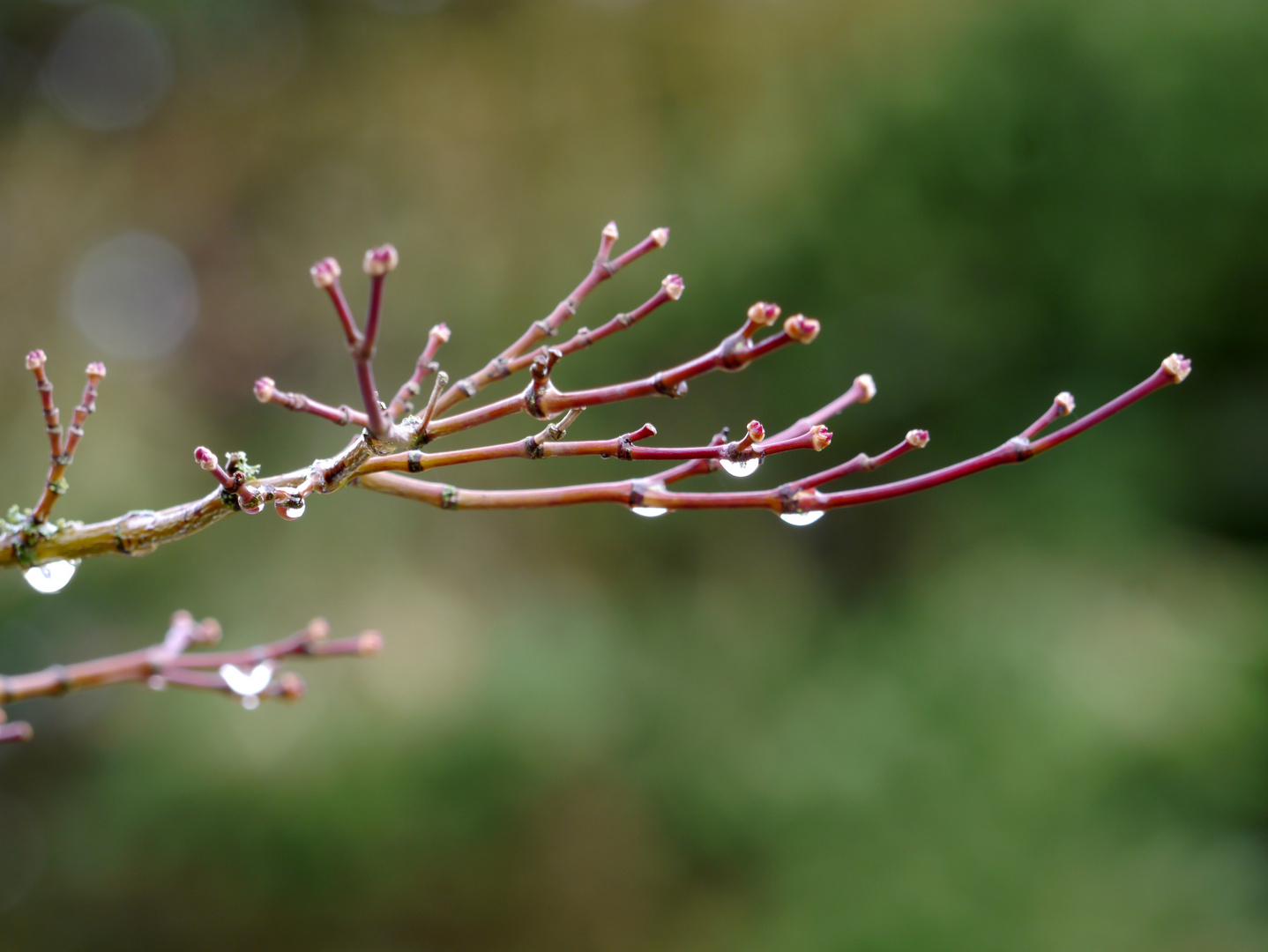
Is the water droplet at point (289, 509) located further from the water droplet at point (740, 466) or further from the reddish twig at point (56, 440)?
the water droplet at point (740, 466)

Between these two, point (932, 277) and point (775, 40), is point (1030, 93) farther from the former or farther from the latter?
point (775, 40)

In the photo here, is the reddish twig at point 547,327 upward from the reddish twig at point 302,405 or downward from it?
upward

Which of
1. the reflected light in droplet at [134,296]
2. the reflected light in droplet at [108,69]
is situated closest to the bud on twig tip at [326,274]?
the reflected light in droplet at [134,296]

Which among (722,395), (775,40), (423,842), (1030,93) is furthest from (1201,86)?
(423,842)

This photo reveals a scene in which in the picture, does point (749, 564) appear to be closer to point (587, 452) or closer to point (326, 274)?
point (587, 452)

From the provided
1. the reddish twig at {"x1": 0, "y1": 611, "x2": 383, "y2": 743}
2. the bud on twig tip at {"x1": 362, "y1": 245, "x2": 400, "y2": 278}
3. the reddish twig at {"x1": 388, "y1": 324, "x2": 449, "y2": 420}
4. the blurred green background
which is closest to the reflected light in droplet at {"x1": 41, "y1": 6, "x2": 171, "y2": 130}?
the blurred green background

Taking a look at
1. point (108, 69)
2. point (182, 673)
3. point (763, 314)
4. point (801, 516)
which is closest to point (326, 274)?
point (763, 314)
